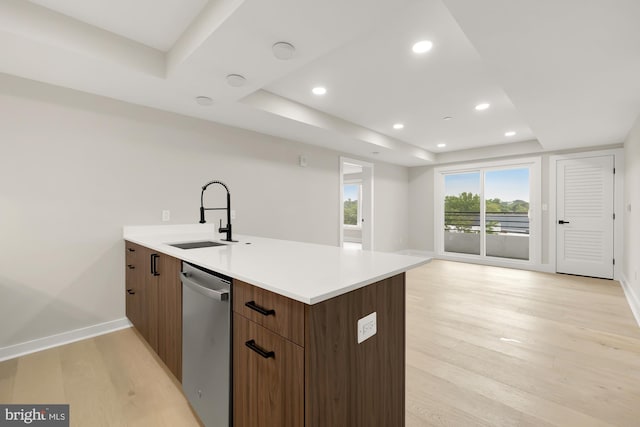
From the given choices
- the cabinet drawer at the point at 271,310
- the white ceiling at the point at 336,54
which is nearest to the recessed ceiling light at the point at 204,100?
the white ceiling at the point at 336,54

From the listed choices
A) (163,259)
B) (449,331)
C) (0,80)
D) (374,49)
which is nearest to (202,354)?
(163,259)

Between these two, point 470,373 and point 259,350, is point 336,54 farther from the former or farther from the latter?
point 470,373

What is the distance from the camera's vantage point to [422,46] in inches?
88.2

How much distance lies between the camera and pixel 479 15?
1.62 metres

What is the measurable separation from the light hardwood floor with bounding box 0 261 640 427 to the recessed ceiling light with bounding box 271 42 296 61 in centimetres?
233

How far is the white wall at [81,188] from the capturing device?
2.29 metres

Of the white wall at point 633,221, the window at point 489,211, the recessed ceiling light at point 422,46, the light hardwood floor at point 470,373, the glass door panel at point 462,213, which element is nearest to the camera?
the light hardwood floor at point 470,373

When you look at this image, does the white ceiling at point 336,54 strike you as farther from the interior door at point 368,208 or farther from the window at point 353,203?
the window at point 353,203

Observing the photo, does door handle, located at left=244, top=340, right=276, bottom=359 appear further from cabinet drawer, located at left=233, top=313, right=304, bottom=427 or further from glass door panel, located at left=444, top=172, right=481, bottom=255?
glass door panel, located at left=444, top=172, right=481, bottom=255

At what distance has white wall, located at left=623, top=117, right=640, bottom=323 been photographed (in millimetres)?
3229

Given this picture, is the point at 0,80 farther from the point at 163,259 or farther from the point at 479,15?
the point at 479,15

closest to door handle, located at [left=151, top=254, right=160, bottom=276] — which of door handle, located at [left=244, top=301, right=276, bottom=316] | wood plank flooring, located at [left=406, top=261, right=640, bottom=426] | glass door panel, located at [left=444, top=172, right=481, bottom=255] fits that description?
door handle, located at [left=244, top=301, right=276, bottom=316]

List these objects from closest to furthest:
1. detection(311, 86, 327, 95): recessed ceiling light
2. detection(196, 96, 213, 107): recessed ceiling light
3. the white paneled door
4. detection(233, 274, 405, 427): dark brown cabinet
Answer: detection(233, 274, 405, 427): dark brown cabinet
detection(196, 96, 213, 107): recessed ceiling light
detection(311, 86, 327, 95): recessed ceiling light
the white paneled door

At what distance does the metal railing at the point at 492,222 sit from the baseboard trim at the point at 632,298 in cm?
162
